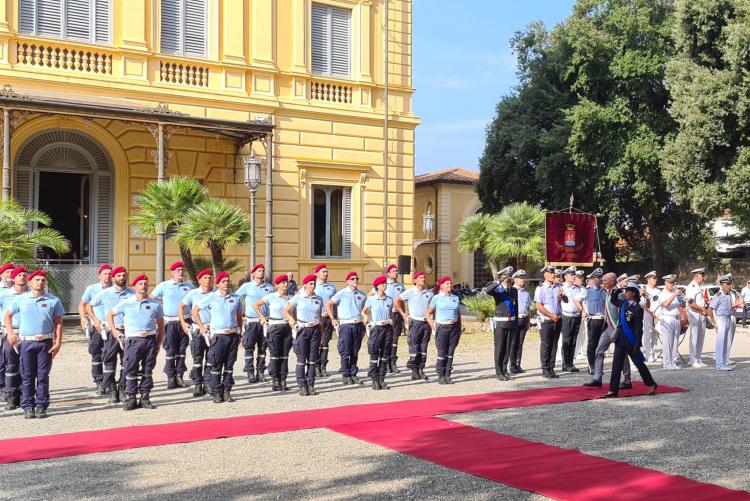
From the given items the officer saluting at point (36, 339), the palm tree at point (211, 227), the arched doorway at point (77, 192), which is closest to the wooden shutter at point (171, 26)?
the arched doorway at point (77, 192)

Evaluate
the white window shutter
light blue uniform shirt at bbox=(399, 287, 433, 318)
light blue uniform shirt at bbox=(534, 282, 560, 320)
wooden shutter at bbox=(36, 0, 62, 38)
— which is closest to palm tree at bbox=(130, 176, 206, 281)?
the white window shutter

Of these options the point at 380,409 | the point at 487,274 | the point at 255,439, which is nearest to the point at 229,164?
the point at 380,409

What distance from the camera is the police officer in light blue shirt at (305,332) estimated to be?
500 inches

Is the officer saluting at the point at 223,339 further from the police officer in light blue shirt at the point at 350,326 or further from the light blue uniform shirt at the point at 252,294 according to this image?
the police officer in light blue shirt at the point at 350,326

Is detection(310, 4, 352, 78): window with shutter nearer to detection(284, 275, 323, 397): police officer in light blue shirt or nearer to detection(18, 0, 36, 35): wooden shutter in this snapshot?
detection(18, 0, 36, 35): wooden shutter

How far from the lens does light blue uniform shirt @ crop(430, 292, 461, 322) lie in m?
14.0

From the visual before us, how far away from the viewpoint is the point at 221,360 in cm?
1184

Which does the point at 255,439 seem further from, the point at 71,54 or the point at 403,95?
the point at 403,95

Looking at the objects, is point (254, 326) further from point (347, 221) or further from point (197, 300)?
point (347, 221)

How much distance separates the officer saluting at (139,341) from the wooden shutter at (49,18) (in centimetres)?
1221

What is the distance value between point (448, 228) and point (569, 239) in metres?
24.6

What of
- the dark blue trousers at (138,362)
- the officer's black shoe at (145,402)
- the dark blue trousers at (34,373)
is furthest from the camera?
the officer's black shoe at (145,402)

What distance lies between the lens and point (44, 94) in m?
20.4

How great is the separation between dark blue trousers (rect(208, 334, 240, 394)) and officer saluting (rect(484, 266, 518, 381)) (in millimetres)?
4522
